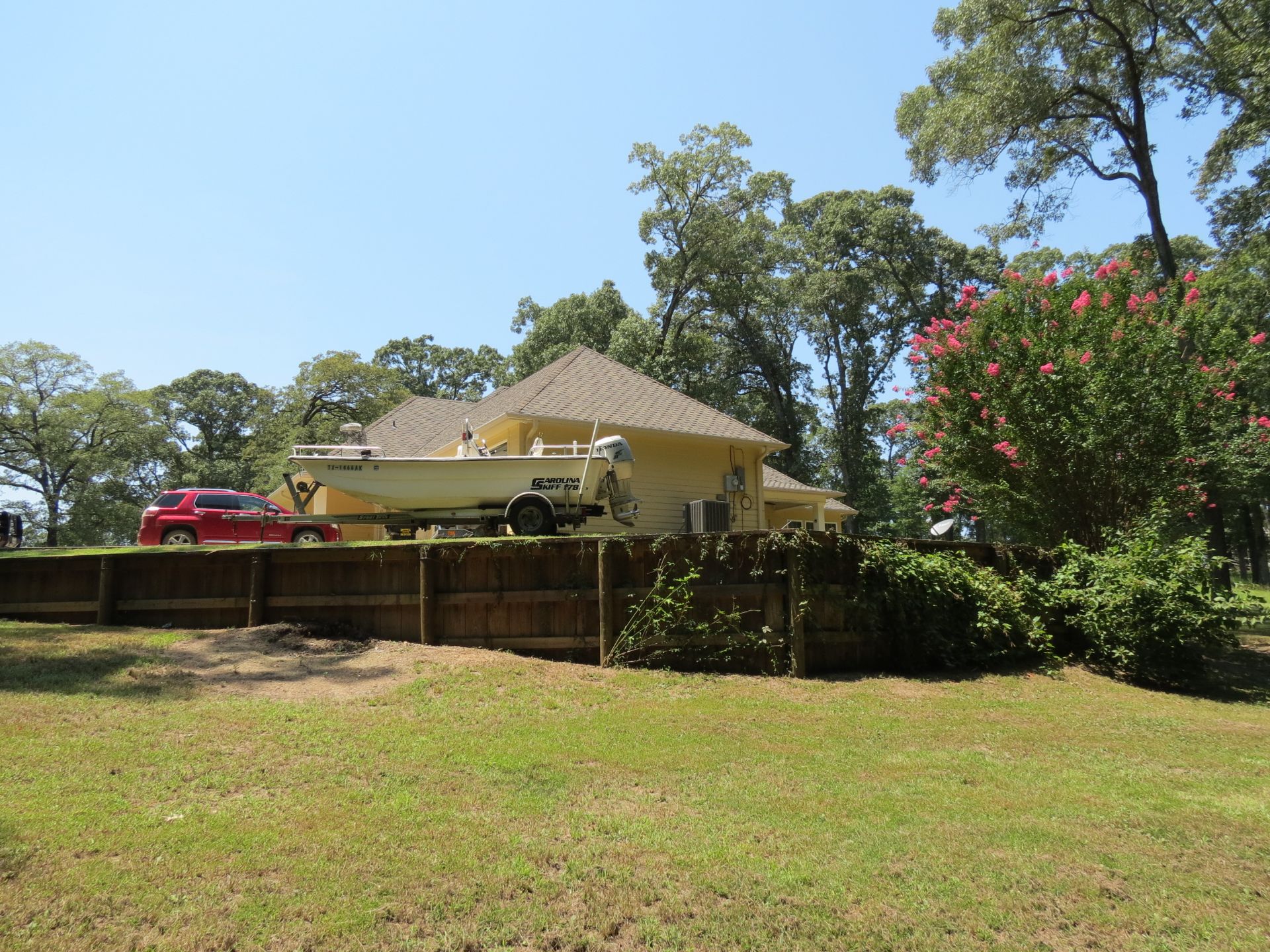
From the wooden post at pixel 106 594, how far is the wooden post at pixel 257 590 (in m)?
1.92

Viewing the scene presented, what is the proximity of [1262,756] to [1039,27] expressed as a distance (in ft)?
58.0

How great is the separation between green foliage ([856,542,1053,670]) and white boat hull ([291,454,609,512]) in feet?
14.0

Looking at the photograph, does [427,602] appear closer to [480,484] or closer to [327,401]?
[480,484]

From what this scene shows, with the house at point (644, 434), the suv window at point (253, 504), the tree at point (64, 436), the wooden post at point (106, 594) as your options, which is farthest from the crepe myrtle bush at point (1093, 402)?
the tree at point (64, 436)

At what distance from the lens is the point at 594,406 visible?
15.9 meters

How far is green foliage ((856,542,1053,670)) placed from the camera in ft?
30.9

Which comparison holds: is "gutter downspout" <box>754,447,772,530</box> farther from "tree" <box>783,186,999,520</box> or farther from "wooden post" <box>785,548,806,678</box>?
"tree" <box>783,186,999,520</box>

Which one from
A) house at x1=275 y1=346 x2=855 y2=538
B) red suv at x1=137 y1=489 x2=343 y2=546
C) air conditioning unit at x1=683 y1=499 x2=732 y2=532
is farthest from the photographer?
house at x1=275 y1=346 x2=855 y2=538

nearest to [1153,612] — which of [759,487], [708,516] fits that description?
[708,516]

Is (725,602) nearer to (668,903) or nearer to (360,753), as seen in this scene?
(360,753)

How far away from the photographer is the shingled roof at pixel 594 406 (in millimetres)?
15336

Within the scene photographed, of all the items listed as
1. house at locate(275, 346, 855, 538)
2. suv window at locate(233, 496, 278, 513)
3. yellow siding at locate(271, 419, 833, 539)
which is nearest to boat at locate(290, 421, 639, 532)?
house at locate(275, 346, 855, 538)

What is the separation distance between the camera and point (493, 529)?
1161 cm

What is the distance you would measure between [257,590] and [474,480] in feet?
10.7
